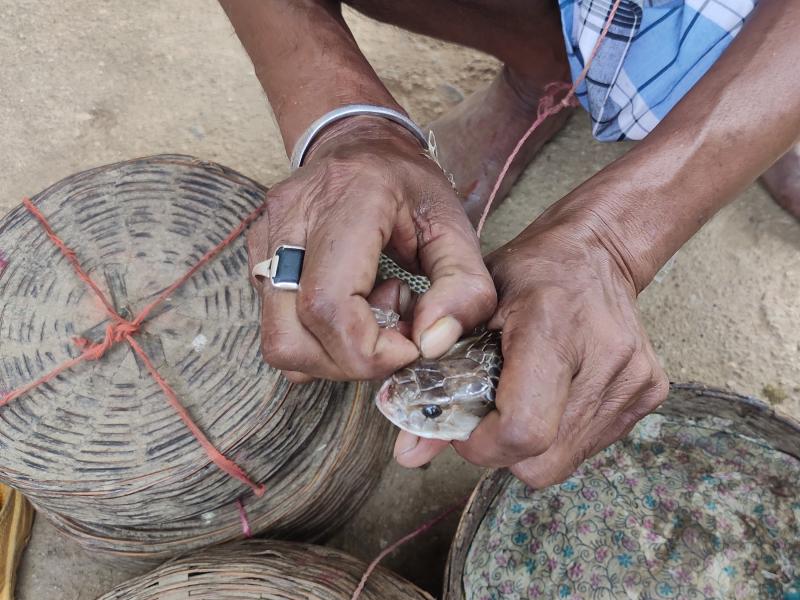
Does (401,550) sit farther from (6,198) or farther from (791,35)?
(6,198)

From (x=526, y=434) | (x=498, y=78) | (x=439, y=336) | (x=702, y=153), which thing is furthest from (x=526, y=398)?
(x=498, y=78)

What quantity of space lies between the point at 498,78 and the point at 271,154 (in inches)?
37.6

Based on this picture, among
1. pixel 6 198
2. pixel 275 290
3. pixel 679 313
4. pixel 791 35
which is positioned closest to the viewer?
pixel 275 290

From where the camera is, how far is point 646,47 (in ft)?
4.60

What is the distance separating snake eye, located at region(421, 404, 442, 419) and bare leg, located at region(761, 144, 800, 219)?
179cm

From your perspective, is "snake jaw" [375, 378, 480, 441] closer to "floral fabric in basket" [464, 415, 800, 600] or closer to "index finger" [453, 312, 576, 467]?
"index finger" [453, 312, 576, 467]

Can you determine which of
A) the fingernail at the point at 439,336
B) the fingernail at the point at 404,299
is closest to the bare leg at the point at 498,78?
the fingernail at the point at 404,299

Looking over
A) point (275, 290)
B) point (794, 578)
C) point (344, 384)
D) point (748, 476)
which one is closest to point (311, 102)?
point (275, 290)

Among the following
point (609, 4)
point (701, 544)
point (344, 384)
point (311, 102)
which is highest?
point (609, 4)

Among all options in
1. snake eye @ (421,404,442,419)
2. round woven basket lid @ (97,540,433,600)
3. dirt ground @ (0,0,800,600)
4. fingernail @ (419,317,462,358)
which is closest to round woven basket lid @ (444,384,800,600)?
round woven basket lid @ (97,540,433,600)

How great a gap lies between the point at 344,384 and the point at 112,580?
108cm

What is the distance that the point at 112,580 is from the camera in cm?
182

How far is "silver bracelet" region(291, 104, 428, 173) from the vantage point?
1.16 metres

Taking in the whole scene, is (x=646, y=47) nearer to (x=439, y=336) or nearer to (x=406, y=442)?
(x=439, y=336)
